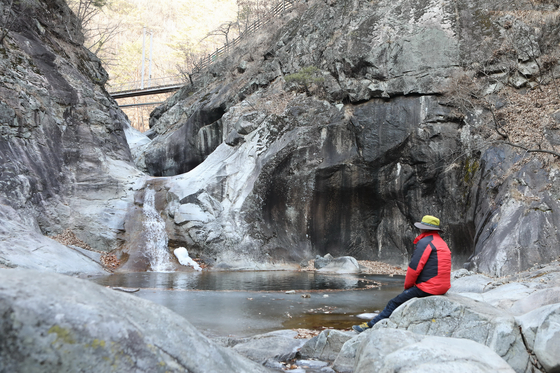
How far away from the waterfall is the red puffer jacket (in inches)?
559

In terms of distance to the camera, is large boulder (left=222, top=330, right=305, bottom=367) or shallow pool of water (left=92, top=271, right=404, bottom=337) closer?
large boulder (left=222, top=330, right=305, bottom=367)

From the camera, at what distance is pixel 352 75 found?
75.6 ft

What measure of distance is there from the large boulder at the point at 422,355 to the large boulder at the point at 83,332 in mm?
1453

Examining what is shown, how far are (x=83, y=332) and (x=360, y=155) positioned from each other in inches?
776

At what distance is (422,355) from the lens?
3.51 m

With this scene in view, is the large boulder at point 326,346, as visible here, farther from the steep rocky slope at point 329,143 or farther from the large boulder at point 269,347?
the steep rocky slope at point 329,143

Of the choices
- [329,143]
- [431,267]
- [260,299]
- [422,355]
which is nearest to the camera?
[422,355]

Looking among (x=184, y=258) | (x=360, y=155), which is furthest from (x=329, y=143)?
(x=184, y=258)

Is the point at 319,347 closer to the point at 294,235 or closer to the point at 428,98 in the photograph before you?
the point at 294,235

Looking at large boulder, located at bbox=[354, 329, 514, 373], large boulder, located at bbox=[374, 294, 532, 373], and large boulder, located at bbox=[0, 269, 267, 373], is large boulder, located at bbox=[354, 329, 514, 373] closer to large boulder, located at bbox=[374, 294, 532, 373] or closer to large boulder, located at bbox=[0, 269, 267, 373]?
large boulder, located at bbox=[374, 294, 532, 373]

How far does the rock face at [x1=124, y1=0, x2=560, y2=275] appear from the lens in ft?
65.1

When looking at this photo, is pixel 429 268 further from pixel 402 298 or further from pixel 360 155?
pixel 360 155

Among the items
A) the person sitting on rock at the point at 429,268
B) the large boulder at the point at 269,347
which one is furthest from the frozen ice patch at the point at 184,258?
the person sitting on rock at the point at 429,268

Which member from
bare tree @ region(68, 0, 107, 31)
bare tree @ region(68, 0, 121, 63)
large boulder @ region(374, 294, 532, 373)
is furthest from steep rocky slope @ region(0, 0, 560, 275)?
large boulder @ region(374, 294, 532, 373)
